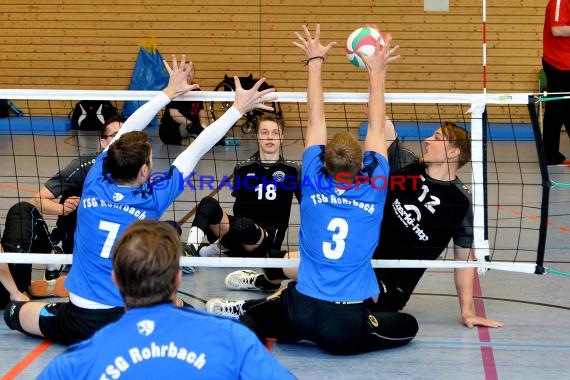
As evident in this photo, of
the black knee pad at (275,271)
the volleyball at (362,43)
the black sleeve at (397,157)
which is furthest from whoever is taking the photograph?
the volleyball at (362,43)

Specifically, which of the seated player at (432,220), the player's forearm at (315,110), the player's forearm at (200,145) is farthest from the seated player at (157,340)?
the seated player at (432,220)

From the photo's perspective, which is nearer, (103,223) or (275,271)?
(103,223)

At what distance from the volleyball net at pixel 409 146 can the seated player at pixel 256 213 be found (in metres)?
0.31

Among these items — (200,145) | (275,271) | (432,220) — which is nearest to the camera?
(200,145)

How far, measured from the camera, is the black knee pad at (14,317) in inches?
181

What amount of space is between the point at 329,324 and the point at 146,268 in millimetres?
2093

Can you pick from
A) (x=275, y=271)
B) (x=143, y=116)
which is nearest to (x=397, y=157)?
(x=275, y=271)

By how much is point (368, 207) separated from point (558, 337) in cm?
131

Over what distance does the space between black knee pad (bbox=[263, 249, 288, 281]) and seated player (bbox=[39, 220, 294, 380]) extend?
113 inches

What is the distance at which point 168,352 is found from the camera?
2.26 m

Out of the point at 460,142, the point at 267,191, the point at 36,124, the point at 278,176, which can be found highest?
the point at 460,142

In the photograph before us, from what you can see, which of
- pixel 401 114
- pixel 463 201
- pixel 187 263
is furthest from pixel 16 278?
pixel 401 114

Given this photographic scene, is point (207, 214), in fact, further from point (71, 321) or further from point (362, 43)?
point (71, 321)

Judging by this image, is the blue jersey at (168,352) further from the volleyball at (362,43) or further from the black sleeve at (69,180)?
the volleyball at (362,43)
